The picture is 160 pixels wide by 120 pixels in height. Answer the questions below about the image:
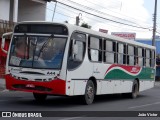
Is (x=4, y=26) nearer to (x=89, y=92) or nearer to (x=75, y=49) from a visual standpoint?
(x=89, y=92)

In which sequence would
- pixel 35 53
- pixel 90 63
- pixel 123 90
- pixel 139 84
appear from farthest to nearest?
1. pixel 139 84
2. pixel 123 90
3. pixel 90 63
4. pixel 35 53

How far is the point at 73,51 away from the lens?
15453 mm

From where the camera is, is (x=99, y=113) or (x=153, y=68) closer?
(x=99, y=113)

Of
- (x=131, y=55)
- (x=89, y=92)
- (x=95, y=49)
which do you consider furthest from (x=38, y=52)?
(x=131, y=55)

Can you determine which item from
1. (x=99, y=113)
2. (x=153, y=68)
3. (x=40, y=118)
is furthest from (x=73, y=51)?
(x=153, y=68)

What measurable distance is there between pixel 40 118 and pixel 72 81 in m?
3.31

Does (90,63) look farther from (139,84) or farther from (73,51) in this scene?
(139,84)

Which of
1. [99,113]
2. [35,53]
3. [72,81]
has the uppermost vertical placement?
[35,53]

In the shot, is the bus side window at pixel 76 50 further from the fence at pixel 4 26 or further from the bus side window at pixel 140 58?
the fence at pixel 4 26

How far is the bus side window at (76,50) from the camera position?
15405 mm

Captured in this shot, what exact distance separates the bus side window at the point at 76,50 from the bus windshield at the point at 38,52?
0.34 m

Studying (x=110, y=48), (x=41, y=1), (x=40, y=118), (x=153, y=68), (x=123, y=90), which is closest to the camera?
(x=40, y=118)

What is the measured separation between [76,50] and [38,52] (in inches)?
52.7

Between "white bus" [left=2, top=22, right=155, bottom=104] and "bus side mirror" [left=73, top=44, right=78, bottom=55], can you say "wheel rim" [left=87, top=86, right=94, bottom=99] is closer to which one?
"white bus" [left=2, top=22, right=155, bottom=104]
